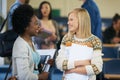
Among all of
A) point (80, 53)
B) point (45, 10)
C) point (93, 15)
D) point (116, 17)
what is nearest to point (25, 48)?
point (80, 53)

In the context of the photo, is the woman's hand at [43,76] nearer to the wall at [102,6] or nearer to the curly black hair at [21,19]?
the curly black hair at [21,19]

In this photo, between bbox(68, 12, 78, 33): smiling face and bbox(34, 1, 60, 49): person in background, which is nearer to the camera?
bbox(68, 12, 78, 33): smiling face

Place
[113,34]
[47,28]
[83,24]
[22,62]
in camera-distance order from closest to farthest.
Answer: [22,62], [83,24], [47,28], [113,34]

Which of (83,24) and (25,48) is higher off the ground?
(83,24)

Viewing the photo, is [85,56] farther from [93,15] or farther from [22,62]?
[93,15]

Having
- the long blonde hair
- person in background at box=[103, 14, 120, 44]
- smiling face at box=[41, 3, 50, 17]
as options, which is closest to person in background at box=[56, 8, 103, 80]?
the long blonde hair

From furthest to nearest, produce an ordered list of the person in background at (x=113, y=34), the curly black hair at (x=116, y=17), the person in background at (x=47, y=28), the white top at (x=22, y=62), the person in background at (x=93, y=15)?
the curly black hair at (x=116, y=17), the person in background at (x=113, y=34), the person in background at (x=47, y=28), the person in background at (x=93, y=15), the white top at (x=22, y=62)

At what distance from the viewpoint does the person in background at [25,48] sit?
1912 millimetres

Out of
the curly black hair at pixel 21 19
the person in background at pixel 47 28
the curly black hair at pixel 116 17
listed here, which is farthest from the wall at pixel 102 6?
the curly black hair at pixel 21 19

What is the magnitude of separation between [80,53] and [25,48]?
1.35 ft

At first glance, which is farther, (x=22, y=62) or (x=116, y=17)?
(x=116, y=17)

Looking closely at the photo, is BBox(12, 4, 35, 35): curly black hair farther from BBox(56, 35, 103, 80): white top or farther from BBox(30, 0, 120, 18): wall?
BBox(30, 0, 120, 18): wall

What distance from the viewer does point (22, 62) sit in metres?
1.90

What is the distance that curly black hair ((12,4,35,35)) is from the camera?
2.04 meters
